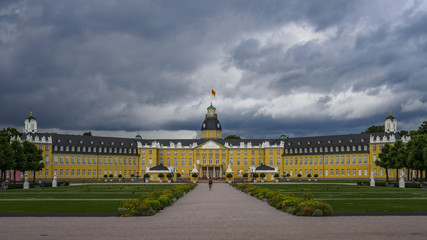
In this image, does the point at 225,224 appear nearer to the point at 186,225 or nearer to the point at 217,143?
the point at 186,225

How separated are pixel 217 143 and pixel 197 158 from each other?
749 cm

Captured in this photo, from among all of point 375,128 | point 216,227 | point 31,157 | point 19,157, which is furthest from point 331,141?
point 216,227

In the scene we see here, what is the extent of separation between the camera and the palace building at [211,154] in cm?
13300

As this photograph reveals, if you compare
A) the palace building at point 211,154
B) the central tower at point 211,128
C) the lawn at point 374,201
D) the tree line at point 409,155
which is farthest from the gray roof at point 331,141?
the lawn at point 374,201

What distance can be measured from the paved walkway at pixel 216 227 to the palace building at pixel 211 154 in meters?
102

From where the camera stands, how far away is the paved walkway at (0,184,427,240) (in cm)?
1972

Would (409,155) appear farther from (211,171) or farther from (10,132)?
(10,132)

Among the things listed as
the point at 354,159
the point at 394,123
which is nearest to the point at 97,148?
the point at 354,159

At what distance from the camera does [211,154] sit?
149875 mm

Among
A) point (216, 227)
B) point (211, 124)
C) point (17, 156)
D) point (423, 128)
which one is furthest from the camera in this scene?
point (211, 124)

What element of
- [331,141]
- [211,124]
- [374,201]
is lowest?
[374,201]

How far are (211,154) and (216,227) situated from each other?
127 meters

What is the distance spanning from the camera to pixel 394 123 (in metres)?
134

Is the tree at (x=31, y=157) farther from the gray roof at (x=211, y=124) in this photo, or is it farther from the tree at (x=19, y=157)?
the gray roof at (x=211, y=124)
